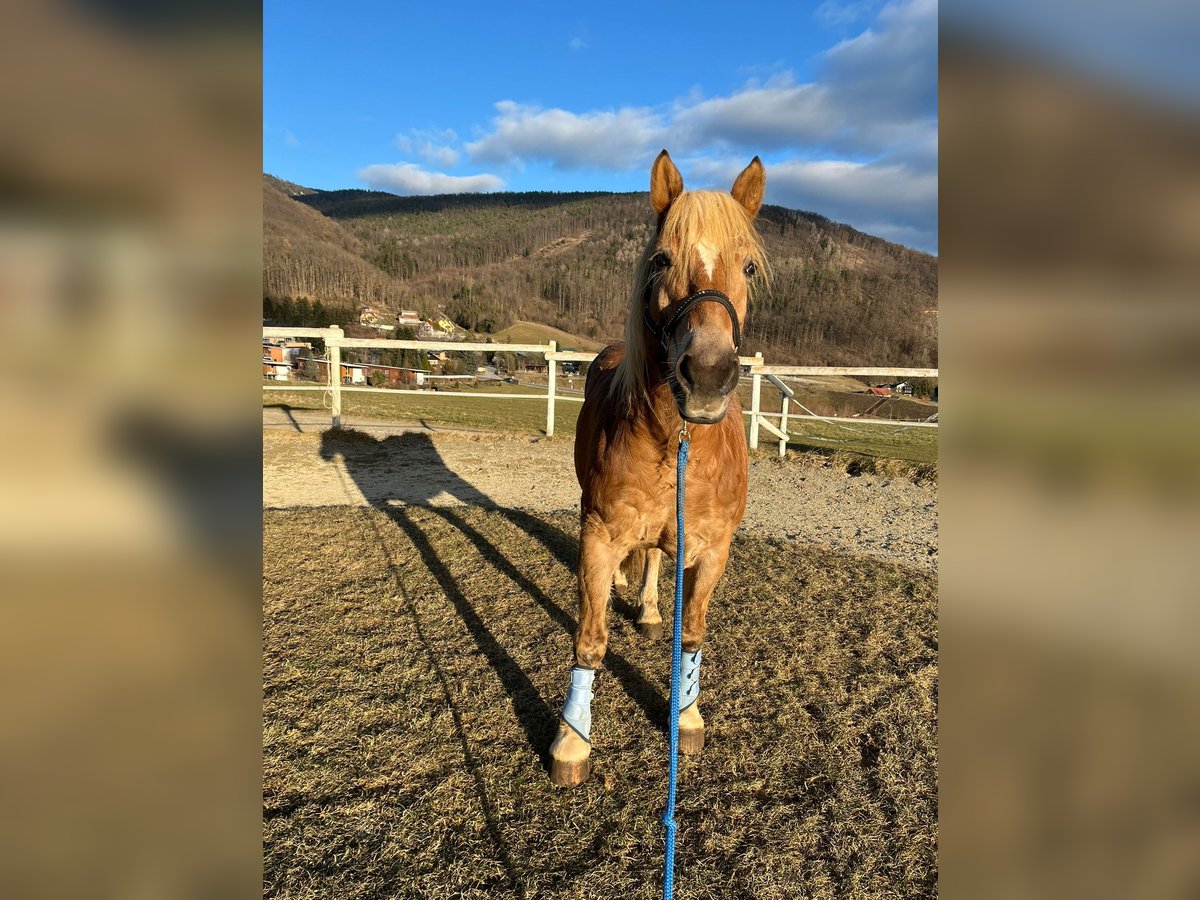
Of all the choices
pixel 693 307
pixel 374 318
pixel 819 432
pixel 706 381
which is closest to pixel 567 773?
pixel 706 381

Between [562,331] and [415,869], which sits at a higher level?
[562,331]

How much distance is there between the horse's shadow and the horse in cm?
36

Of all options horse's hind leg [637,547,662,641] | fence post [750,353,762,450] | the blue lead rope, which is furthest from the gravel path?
the blue lead rope

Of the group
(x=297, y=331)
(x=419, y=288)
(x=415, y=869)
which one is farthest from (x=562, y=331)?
(x=415, y=869)

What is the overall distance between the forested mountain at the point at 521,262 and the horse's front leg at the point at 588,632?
1217mm

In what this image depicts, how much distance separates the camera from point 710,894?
1911 mm

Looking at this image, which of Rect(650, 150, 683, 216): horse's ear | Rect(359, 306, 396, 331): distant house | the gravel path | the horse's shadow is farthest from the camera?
Rect(359, 306, 396, 331): distant house

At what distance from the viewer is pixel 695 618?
2.70 metres

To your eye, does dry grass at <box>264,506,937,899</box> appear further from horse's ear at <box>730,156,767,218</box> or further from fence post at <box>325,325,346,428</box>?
fence post at <box>325,325,346,428</box>

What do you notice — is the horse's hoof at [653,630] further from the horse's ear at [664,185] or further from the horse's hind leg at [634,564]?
the horse's ear at [664,185]
